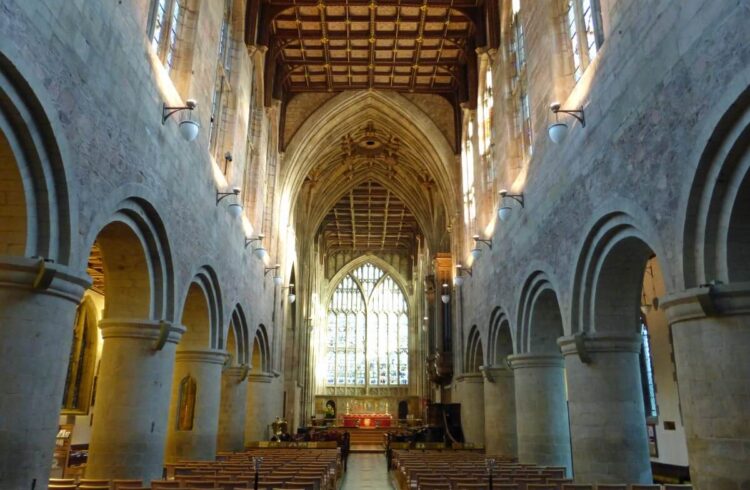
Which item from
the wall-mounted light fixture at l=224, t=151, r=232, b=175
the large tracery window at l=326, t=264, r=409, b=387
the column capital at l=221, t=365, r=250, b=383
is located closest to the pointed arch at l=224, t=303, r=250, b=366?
the column capital at l=221, t=365, r=250, b=383

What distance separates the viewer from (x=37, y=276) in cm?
661

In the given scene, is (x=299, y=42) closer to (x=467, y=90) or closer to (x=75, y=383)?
(x=467, y=90)

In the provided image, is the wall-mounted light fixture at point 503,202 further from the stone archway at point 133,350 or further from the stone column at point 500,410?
the stone archway at point 133,350

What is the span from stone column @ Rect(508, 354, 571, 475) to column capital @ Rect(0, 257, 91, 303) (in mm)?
10136

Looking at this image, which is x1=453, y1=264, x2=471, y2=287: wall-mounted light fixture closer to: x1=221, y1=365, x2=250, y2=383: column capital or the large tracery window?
x1=221, y1=365, x2=250, y2=383: column capital

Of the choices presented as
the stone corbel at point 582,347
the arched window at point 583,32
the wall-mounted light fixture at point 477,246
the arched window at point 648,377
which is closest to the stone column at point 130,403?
the stone corbel at point 582,347

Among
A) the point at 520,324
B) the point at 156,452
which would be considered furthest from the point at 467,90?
the point at 156,452

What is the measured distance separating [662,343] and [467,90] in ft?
38.9

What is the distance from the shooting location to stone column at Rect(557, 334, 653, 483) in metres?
9.52

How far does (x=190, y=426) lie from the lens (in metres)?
14.1

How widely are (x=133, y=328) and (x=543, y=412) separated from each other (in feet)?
29.3

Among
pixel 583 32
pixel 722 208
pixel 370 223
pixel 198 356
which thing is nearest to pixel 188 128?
pixel 198 356

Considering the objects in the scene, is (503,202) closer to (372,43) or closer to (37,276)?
(372,43)

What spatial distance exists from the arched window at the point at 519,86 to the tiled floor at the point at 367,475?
9.11m
